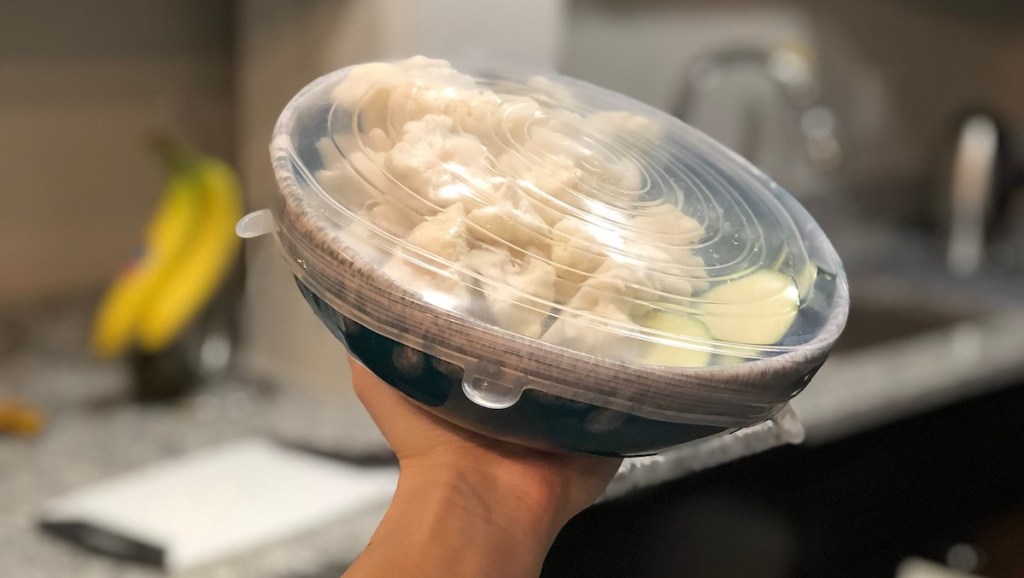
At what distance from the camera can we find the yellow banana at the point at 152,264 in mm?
956

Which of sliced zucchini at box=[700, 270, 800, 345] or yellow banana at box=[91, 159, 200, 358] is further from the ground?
sliced zucchini at box=[700, 270, 800, 345]

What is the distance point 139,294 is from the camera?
96 centimetres

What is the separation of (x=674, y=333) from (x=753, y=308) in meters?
0.05

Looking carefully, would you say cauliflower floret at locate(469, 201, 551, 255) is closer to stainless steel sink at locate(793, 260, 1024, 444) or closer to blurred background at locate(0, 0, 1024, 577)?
blurred background at locate(0, 0, 1024, 577)

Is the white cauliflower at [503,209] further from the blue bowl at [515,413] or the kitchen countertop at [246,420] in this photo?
the kitchen countertop at [246,420]

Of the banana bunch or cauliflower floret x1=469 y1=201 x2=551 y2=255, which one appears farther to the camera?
the banana bunch

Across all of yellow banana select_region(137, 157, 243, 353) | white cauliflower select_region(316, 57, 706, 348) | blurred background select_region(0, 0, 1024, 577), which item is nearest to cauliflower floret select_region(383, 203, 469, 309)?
white cauliflower select_region(316, 57, 706, 348)

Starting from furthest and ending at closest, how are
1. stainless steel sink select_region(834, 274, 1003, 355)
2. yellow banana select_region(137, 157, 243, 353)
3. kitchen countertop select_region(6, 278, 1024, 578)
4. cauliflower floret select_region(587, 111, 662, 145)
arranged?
stainless steel sink select_region(834, 274, 1003, 355) → yellow banana select_region(137, 157, 243, 353) → kitchen countertop select_region(6, 278, 1024, 578) → cauliflower floret select_region(587, 111, 662, 145)

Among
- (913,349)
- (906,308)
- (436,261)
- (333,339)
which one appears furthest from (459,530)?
(906,308)

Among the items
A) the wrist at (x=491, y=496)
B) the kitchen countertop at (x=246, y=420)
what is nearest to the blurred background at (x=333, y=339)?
the kitchen countertop at (x=246, y=420)

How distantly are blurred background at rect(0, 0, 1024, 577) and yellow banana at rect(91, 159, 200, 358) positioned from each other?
4cm

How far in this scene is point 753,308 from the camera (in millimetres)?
390

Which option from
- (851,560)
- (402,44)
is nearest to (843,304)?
(851,560)

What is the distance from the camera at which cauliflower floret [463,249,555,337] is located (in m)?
0.33
